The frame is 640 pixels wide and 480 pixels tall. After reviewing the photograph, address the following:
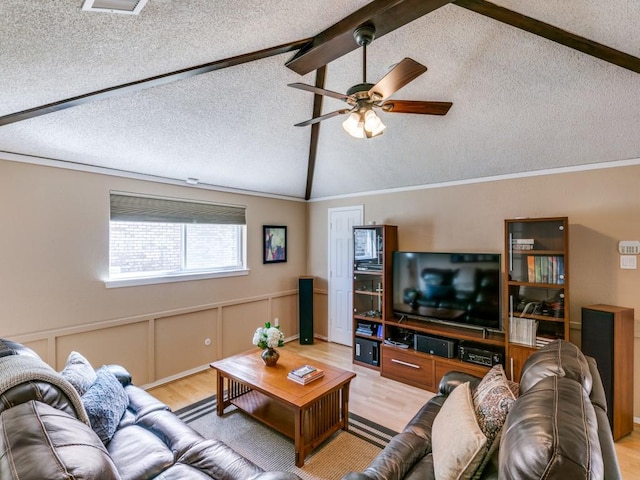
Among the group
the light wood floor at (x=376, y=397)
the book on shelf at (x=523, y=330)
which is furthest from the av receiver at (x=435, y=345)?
the book on shelf at (x=523, y=330)

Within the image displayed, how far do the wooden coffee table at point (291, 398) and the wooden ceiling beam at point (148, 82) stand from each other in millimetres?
2330

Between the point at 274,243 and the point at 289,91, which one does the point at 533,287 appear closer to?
the point at 289,91

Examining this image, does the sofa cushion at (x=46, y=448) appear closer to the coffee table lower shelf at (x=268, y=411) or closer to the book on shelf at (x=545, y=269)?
the coffee table lower shelf at (x=268, y=411)

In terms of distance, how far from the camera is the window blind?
3.35 m

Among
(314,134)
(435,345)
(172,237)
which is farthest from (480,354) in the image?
(172,237)

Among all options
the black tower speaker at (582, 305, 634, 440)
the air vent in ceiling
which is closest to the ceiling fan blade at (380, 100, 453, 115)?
the air vent in ceiling

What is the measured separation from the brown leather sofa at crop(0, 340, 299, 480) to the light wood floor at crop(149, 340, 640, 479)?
1148 millimetres

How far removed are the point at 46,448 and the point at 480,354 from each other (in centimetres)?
337

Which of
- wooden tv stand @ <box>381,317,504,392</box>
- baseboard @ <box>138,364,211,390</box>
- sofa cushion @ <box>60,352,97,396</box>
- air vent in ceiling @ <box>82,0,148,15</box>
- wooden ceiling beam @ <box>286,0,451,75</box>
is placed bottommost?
baseboard @ <box>138,364,211,390</box>

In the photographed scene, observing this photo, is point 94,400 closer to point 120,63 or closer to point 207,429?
point 207,429

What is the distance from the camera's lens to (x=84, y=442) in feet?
3.43

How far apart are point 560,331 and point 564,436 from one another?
8.65ft

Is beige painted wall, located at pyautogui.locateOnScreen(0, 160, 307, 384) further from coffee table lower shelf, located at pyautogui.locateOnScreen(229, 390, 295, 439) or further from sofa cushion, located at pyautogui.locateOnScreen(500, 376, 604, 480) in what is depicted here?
sofa cushion, located at pyautogui.locateOnScreen(500, 376, 604, 480)

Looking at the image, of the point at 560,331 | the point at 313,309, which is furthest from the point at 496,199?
the point at 313,309
